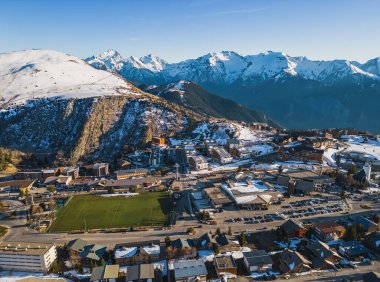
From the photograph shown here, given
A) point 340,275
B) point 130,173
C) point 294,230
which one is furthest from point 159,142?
point 340,275

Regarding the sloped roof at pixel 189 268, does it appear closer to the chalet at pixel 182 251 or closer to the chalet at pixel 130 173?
the chalet at pixel 182 251

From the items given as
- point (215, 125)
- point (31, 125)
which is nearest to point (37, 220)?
point (215, 125)

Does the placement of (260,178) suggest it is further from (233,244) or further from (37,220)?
(37,220)

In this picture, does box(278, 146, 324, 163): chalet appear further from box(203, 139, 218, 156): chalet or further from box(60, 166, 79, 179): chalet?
box(60, 166, 79, 179): chalet

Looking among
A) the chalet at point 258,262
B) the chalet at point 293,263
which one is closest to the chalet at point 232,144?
the chalet at point 293,263

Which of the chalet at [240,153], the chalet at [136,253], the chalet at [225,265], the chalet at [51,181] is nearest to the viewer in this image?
the chalet at [225,265]

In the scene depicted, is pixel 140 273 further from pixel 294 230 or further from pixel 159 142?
pixel 159 142
